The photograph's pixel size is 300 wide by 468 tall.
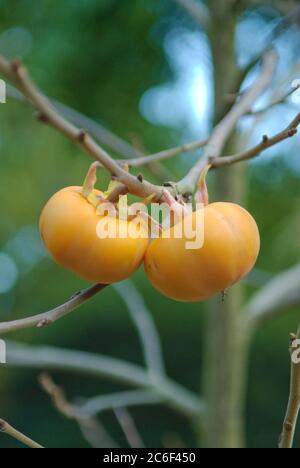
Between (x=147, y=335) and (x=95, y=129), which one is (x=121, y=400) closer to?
(x=147, y=335)

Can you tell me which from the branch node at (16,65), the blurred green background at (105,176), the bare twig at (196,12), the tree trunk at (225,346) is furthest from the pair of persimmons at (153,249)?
the bare twig at (196,12)

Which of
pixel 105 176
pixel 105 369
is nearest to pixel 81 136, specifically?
pixel 105 369

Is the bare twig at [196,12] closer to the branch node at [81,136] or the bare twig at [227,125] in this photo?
the bare twig at [227,125]

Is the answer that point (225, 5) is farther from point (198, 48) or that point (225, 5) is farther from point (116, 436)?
point (116, 436)

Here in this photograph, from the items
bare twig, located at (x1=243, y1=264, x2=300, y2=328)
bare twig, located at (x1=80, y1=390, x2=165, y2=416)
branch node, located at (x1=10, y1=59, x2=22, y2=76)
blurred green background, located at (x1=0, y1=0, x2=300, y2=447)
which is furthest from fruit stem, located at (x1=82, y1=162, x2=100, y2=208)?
bare twig, located at (x1=243, y1=264, x2=300, y2=328)

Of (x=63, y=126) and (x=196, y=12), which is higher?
(x=196, y=12)
